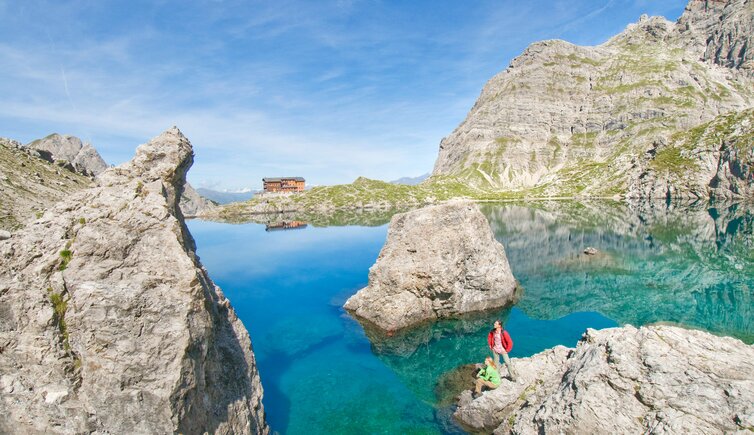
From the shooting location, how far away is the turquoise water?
25172 millimetres

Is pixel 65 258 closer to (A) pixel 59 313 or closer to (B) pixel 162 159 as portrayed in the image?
(A) pixel 59 313

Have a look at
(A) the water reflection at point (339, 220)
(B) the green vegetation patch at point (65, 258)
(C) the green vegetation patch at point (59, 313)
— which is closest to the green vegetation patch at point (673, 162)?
(A) the water reflection at point (339, 220)

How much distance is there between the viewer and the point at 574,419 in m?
15.9

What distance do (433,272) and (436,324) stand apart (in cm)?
525

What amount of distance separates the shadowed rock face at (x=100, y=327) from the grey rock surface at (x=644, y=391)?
1535cm

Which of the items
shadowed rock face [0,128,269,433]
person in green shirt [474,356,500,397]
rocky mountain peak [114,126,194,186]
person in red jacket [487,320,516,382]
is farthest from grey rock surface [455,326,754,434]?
rocky mountain peak [114,126,194,186]

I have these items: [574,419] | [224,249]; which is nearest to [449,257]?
[574,419]

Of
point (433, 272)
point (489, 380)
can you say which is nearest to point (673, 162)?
point (433, 272)

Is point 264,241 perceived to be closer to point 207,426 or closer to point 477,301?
point 477,301

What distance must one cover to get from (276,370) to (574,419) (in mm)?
22416

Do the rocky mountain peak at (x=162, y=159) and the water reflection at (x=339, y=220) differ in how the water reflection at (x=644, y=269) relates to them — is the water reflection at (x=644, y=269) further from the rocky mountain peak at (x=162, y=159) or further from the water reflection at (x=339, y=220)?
the water reflection at (x=339, y=220)

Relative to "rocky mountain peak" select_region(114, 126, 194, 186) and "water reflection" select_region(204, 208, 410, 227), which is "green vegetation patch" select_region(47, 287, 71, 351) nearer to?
"rocky mountain peak" select_region(114, 126, 194, 186)

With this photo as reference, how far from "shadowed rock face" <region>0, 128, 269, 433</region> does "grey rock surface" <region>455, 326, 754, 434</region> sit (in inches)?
604

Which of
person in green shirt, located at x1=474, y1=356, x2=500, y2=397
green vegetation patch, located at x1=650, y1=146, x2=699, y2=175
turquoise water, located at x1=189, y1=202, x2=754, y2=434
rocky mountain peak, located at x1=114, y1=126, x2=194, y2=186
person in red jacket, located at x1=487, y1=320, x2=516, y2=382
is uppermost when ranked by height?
green vegetation patch, located at x1=650, y1=146, x2=699, y2=175
